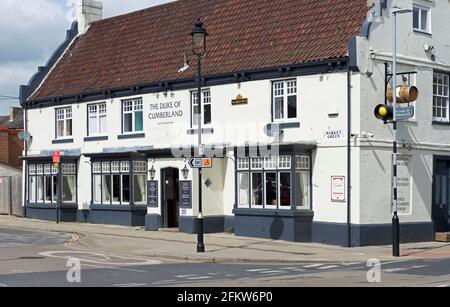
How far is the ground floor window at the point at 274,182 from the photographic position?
85.0 feet

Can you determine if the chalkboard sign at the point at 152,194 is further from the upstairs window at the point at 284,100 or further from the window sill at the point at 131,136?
the upstairs window at the point at 284,100

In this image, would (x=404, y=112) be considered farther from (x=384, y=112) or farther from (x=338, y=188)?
(x=338, y=188)

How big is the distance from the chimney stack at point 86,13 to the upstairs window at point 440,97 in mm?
18382

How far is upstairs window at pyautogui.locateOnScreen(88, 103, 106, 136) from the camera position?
34.0 meters

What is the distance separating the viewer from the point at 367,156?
25.0m

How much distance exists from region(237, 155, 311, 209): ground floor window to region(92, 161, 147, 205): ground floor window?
5841mm

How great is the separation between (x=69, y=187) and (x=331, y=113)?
14.9 m

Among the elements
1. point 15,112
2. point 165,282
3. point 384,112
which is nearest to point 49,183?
point 384,112

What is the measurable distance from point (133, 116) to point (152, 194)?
3873mm

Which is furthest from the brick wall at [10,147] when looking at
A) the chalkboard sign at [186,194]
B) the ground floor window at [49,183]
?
the chalkboard sign at [186,194]

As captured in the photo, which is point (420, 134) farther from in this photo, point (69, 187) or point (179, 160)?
point (69, 187)

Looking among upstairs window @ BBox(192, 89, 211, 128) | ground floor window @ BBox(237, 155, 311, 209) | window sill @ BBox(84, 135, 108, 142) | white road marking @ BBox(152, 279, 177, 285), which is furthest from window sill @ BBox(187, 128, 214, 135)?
white road marking @ BBox(152, 279, 177, 285)

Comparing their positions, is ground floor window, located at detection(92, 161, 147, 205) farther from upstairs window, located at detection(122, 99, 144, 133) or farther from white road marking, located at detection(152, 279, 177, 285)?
white road marking, located at detection(152, 279, 177, 285)
